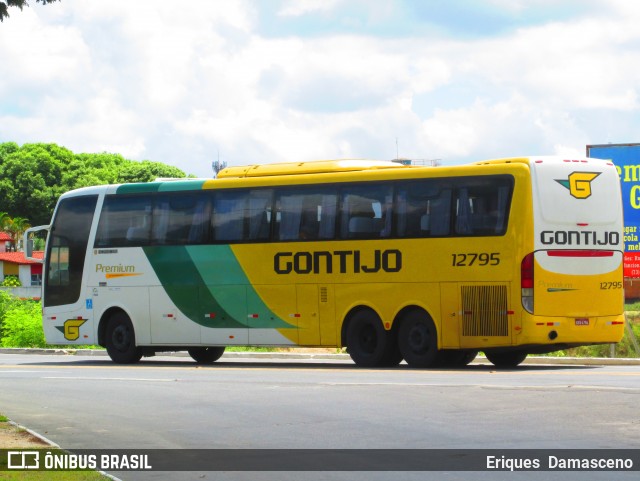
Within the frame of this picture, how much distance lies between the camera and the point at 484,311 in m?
23.2

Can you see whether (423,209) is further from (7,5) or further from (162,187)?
(7,5)

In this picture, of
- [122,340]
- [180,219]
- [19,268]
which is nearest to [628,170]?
[180,219]

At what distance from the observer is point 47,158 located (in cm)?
11081

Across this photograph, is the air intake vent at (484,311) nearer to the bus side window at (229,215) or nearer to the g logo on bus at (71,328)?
the bus side window at (229,215)

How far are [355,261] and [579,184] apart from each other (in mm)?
4426

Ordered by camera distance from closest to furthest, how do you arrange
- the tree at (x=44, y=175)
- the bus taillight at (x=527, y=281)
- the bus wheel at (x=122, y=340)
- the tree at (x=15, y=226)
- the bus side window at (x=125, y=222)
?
the bus taillight at (x=527, y=281), the bus side window at (x=125, y=222), the bus wheel at (x=122, y=340), the tree at (x=15, y=226), the tree at (x=44, y=175)

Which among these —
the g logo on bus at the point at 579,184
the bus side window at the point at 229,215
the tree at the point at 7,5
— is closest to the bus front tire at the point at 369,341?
the bus side window at the point at 229,215

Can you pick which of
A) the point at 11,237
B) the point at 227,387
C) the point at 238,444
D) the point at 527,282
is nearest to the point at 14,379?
the point at 227,387

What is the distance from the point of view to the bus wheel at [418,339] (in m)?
23.7

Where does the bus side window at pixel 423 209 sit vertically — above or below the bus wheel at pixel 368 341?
above

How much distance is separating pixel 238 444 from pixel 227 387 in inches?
277

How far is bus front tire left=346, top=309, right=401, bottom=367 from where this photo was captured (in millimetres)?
24328

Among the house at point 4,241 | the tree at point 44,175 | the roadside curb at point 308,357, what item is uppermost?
the tree at point 44,175

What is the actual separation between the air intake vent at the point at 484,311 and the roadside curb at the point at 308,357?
172 inches
